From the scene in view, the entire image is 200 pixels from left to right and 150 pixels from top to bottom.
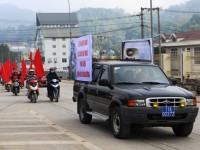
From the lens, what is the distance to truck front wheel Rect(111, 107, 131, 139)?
924 centimetres

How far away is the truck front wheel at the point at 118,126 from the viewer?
30.3ft

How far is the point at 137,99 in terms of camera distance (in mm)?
8945

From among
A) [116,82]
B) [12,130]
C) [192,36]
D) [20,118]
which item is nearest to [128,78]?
[116,82]

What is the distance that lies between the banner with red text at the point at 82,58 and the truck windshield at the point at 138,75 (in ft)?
4.79

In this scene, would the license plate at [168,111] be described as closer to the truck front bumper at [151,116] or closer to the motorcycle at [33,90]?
the truck front bumper at [151,116]

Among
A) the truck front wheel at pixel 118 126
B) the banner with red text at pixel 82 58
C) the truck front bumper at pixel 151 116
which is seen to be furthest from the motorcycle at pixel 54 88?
the truck front bumper at pixel 151 116

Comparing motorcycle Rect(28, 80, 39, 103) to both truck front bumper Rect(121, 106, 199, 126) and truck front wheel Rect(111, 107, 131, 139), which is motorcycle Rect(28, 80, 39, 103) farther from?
truck front bumper Rect(121, 106, 199, 126)

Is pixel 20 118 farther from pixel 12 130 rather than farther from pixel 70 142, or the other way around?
pixel 70 142

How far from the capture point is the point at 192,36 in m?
64.9

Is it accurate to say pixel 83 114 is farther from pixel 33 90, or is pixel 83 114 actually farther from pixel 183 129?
pixel 33 90

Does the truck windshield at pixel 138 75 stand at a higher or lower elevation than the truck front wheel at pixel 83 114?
higher

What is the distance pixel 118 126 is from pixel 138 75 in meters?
1.54

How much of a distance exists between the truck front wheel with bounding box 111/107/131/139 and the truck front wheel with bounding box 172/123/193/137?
4.20 feet

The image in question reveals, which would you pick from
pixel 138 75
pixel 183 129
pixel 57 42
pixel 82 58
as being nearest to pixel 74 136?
pixel 138 75
